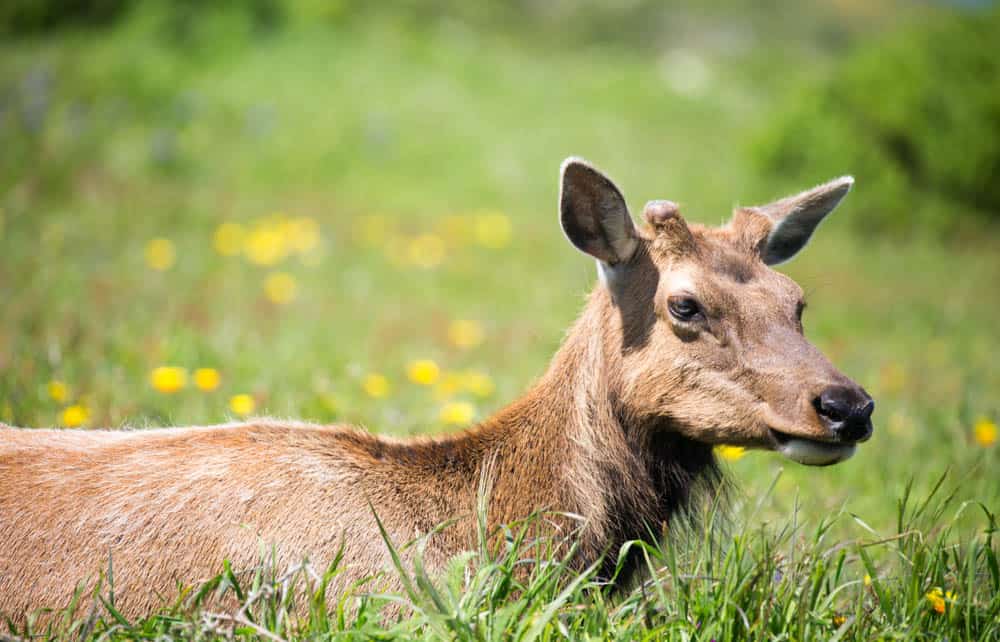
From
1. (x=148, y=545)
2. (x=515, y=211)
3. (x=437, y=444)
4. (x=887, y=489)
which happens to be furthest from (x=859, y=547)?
(x=515, y=211)

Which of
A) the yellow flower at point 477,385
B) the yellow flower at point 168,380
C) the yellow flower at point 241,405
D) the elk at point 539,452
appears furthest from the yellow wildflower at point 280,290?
the elk at point 539,452

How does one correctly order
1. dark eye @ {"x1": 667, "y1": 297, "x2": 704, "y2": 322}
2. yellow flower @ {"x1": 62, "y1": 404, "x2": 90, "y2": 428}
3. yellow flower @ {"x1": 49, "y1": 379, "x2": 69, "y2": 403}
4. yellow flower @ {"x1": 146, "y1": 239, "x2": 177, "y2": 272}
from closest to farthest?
dark eye @ {"x1": 667, "y1": 297, "x2": 704, "y2": 322}
yellow flower @ {"x1": 62, "y1": 404, "x2": 90, "y2": 428}
yellow flower @ {"x1": 49, "y1": 379, "x2": 69, "y2": 403}
yellow flower @ {"x1": 146, "y1": 239, "x2": 177, "y2": 272}

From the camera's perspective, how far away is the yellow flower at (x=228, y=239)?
310 inches

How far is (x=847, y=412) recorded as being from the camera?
2.78 metres

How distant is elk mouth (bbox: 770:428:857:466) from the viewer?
284cm

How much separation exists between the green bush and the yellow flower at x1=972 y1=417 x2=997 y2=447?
666 centimetres

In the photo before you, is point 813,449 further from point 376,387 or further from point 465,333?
point 465,333

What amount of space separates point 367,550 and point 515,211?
782 centimetres

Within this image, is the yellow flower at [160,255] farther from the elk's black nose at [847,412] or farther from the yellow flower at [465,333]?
the elk's black nose at [847,412]

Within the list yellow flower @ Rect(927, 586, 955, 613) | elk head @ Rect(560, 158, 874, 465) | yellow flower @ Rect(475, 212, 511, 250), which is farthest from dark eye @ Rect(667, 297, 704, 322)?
yellow flower @ Rect(475, 212, 511, 250)

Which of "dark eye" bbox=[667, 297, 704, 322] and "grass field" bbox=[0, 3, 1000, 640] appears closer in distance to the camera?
"grass field" bbox=[0, 3, 1000, 640]

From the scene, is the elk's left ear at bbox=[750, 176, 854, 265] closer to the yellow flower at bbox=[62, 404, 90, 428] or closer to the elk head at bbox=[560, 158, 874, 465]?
the elk head at bbox=[560, 158, 874, 465]

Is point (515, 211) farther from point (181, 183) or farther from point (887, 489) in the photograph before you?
point (887, 489)

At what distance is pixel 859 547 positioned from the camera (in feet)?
9.75
